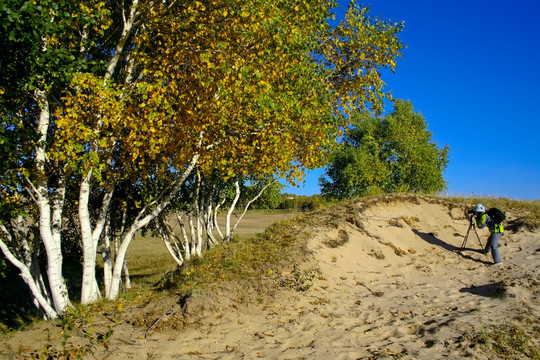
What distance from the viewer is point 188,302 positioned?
8617 millimetres

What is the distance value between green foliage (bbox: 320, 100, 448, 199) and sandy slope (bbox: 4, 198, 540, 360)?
923 inches

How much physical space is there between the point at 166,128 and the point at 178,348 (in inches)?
208

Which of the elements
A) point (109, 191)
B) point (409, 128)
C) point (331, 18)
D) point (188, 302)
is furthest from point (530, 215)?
point (409, 128)

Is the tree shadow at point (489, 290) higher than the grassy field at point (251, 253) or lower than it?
lower

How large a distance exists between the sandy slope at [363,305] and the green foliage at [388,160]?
23.5 meters

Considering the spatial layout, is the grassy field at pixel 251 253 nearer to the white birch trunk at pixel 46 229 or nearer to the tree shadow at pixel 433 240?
the white birch trunk at pixel 46 229

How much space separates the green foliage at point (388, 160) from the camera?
1508 inches

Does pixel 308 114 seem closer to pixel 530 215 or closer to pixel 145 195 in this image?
pixel 145 195

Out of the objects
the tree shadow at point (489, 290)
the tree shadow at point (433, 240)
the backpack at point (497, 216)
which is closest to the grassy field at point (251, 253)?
the tree shadow at point (433, 240)

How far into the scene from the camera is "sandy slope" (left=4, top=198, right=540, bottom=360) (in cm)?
712

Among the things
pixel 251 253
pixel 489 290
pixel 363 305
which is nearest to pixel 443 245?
pixel 489 290

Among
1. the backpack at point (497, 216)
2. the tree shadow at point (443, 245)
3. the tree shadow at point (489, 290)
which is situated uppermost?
the backpack at point (497, 216)

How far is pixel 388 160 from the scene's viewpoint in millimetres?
40281

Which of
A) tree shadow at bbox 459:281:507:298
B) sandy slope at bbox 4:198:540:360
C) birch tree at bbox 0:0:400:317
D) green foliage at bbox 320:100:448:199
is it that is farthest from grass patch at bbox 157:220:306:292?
green foliage at bbox 320:100:448:199
